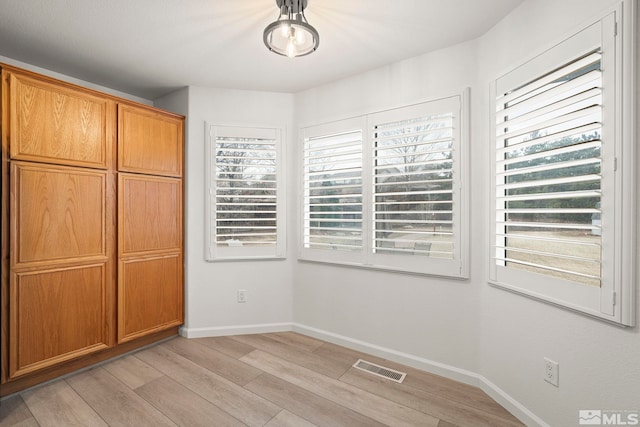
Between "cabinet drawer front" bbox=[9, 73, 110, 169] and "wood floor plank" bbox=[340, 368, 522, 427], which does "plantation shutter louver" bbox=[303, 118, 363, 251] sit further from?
"cabinet drawer front" bbox=[9, 73, 110, 169]

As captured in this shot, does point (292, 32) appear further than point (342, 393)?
No

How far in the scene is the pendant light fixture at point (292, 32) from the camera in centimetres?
163

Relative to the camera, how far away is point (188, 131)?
3055 mm

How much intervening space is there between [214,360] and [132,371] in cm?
62

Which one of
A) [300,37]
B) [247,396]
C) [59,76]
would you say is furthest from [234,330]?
[59,76]

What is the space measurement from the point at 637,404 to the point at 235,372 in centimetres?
236

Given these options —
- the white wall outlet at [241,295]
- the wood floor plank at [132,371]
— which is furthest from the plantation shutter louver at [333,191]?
the wood floor plank at [132,371]

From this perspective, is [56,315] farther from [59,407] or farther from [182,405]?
[182,405]

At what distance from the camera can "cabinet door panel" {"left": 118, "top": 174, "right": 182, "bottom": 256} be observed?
2.60m

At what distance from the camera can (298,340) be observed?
2980 mm

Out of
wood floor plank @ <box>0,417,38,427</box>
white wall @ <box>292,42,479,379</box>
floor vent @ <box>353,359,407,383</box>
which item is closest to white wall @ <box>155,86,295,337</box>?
white wall @ <box>292,42,479,379</box>

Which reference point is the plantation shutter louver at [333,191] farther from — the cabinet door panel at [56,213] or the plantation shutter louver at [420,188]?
the cabinet door panel at [56,213]

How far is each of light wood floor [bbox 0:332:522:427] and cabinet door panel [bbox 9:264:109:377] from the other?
0.79ft
